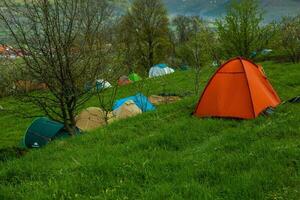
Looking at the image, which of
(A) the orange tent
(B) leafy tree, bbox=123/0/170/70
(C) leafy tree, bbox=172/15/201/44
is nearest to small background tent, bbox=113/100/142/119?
(A) the orange tent

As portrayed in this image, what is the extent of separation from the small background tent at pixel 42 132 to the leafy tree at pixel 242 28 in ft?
54.4

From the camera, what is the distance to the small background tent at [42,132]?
15.1m

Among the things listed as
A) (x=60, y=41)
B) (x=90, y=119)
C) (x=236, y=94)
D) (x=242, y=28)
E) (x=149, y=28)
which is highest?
(x=149, y=28)

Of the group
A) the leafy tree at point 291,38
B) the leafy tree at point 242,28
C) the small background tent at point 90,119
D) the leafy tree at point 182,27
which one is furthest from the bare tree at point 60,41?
the leafy tree at point 182,27

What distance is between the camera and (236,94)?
11.6 meters

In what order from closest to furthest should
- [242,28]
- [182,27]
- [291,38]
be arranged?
1. [242,28]
2. [291,38]
3. [182,27]

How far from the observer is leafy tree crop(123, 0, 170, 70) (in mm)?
59688

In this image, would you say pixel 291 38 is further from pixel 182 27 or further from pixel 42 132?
pixel 182 27

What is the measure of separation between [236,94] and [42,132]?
Result: 26.8ft

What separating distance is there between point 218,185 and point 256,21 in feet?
78.6

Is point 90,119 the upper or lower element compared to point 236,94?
lower

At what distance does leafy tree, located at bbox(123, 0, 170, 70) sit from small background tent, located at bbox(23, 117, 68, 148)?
41817 mm

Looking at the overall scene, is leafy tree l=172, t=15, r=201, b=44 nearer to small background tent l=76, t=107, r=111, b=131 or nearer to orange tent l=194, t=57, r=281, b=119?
small background tent l=76, t=107, r=111, b=131

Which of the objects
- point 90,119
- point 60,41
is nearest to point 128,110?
point 90,119
